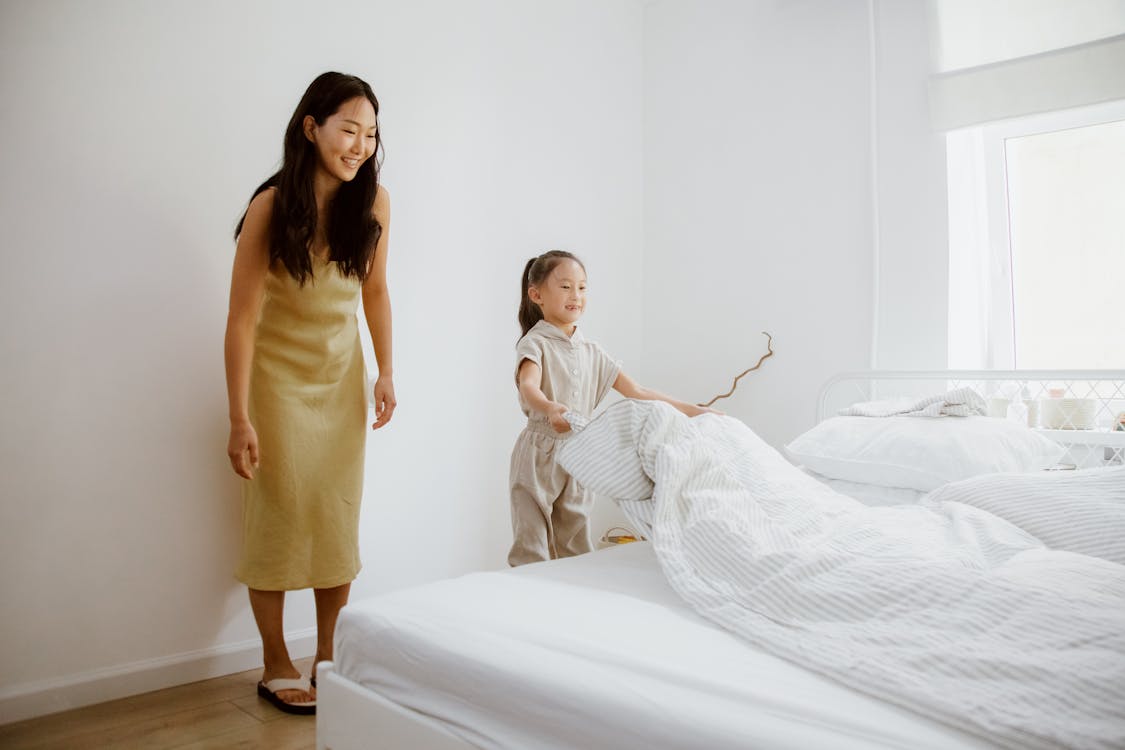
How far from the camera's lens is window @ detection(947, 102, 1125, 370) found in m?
2.52

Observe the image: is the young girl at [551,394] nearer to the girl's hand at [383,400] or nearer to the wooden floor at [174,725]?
the girl's hand at [383,400]

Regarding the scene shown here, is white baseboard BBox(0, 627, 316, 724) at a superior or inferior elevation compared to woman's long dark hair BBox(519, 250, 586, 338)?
inferior

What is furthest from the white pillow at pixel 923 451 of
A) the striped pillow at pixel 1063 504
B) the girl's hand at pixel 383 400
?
the girl's hand at pixel 383 400

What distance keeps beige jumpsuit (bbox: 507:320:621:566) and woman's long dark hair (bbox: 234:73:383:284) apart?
0.46m

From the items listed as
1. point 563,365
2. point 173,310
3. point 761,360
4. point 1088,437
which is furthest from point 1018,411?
point 173,310

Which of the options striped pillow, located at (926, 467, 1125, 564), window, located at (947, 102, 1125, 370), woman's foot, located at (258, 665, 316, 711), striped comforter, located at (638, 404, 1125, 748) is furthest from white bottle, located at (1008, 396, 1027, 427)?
woman's foot, located at (258, 665, 316, 711)

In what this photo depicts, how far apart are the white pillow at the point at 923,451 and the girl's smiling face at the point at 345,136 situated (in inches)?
52.1

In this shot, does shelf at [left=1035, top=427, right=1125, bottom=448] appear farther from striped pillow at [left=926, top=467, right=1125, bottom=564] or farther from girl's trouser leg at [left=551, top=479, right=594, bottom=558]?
girl's trouser leg at [left=551, top=479, right=594, bottom=558]

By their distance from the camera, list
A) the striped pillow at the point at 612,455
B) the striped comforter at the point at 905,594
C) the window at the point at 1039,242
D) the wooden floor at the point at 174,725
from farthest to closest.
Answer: the window at the point at 1039,242 → the wooden floor at the point at 174,725 → the striped pillow at the point at 612,455 → the striped comforter at the point at 905,594

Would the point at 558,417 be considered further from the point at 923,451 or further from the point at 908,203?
the point at 908,203

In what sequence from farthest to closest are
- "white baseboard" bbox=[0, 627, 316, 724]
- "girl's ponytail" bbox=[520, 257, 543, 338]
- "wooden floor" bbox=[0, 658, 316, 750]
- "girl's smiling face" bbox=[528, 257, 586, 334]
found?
"girl's ponytail" bbox=[520, 257, 543, 338] → "girl's smiling face" bbox=[528, 257, 586, 334] → "white baseboard" bbox=[0, 627, 316, 724] → "wooden floor" bbox=[0, 658, 316, 750]

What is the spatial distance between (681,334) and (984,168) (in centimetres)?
125

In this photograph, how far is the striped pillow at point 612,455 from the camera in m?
1.35

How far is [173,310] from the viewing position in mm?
1936
